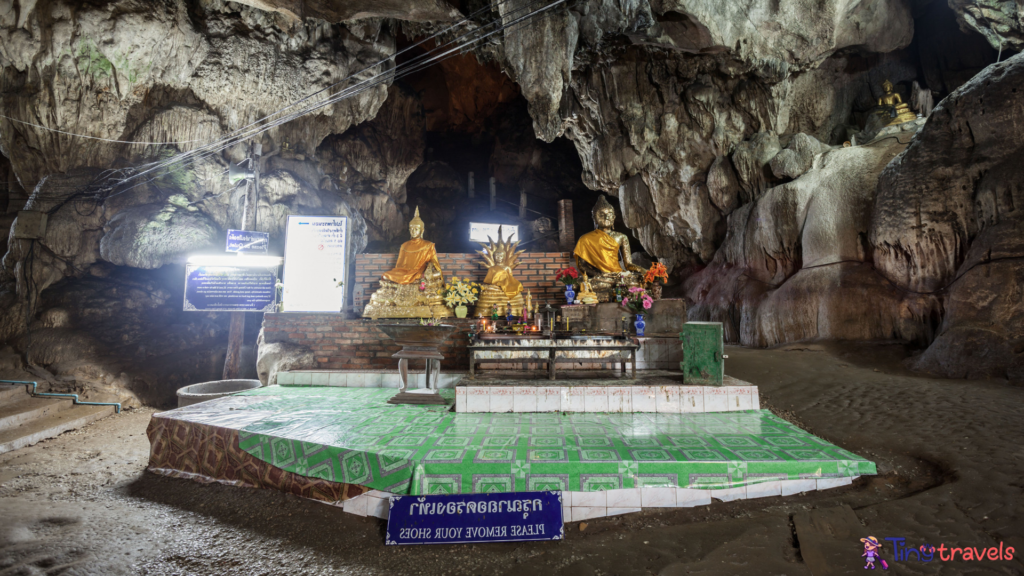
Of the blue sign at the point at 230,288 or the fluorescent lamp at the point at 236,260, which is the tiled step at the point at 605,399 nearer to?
the blue sign at the point at 230,288

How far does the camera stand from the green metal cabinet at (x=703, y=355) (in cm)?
459

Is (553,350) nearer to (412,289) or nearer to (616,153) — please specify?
(412,289)

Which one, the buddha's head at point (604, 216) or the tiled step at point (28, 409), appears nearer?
the tiled step at point (28, 409)

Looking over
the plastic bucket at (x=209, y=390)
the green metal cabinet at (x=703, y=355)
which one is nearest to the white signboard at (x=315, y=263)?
the plastic bucket at (x=209, y=390)

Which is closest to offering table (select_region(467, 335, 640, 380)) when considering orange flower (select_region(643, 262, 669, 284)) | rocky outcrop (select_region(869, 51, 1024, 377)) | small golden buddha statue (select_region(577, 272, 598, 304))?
small golden buddha statue (select_region(577, 272, 598, 304))

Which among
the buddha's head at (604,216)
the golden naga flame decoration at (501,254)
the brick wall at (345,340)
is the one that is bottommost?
the brick wall at (345,340)

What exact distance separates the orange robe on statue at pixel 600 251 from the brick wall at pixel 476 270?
33 cm

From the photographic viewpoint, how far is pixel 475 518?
2682 mm

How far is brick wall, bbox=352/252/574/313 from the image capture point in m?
7.50

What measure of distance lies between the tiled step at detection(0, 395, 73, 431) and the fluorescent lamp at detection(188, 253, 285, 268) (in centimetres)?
285

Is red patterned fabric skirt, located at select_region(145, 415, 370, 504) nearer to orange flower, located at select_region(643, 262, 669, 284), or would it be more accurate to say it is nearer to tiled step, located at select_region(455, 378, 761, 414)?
tiled step, located at select_region(455, 378, 761, 414)

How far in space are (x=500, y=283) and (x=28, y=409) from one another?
280 inches

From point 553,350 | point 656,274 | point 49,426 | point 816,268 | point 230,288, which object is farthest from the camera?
point 816,268
